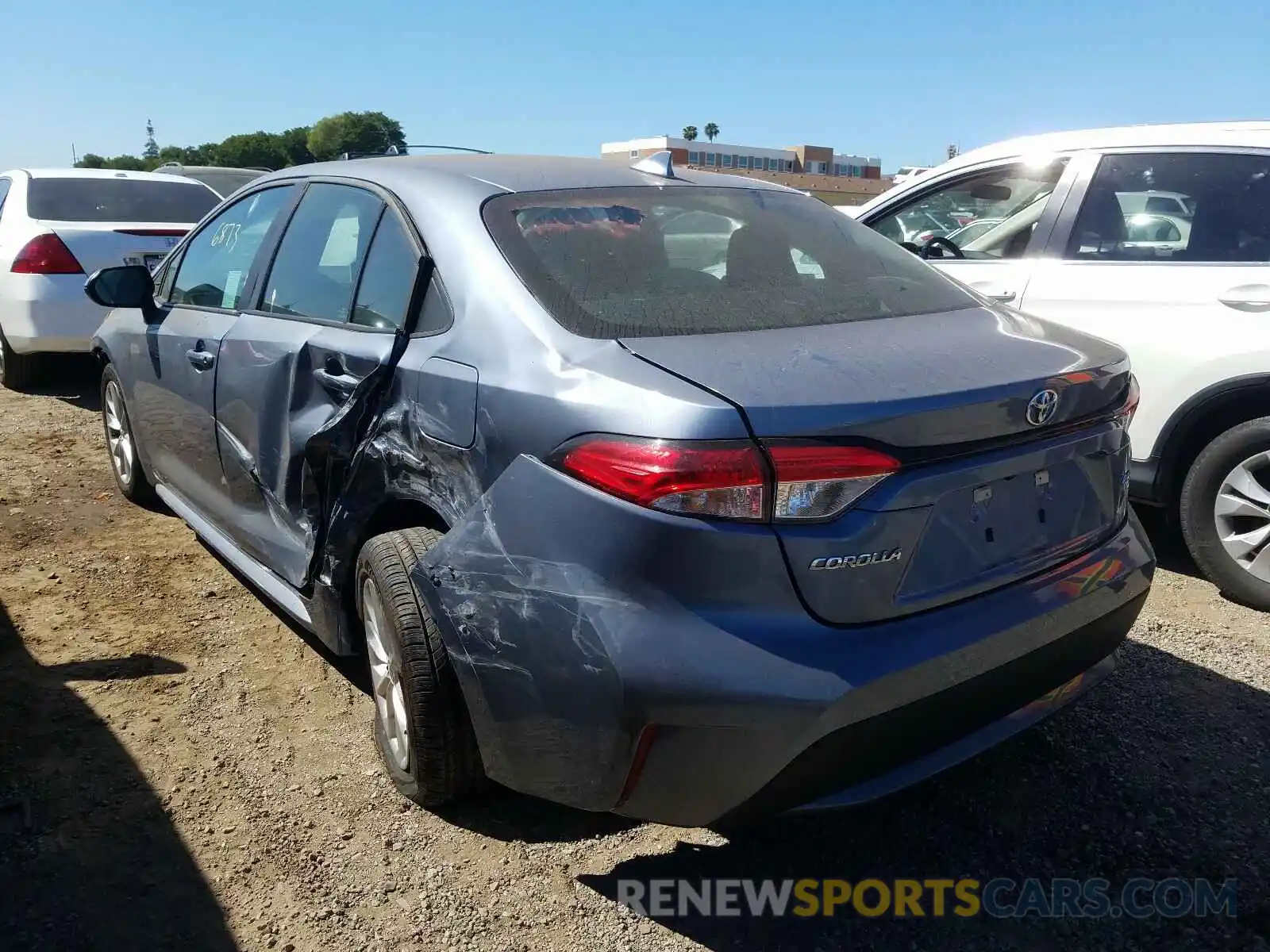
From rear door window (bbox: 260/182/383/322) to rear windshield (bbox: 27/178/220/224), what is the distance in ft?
15.6

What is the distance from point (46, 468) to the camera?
567cm

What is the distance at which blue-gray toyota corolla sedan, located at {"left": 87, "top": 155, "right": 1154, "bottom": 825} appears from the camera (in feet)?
6.08

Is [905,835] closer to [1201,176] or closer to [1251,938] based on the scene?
[1251,938]

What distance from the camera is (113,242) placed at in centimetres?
687

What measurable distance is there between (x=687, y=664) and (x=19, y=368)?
7550mm

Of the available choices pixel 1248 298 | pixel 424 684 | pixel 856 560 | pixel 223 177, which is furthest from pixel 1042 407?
pixel 223 177

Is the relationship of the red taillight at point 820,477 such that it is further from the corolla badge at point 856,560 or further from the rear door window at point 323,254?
the rear door window at point 323,254

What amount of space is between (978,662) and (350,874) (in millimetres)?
1531

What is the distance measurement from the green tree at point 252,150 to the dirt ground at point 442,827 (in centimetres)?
9697

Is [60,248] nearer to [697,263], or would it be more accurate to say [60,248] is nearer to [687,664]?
[697,263]

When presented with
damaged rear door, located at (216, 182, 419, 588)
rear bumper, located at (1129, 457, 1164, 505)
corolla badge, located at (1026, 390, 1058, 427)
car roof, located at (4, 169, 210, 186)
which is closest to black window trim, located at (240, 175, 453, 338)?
damaged rear door, located at (216, 182, 419, 588)

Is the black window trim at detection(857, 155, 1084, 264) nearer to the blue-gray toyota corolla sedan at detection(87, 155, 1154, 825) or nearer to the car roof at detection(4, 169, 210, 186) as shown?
the blue-gray toyota corolla sedan at detection(87, 155, 1154, 825)

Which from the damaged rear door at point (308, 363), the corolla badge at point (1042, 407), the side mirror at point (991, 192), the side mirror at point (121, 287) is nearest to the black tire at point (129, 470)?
the side mirror at point (121, 287)

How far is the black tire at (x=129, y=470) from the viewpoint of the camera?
182 inches
